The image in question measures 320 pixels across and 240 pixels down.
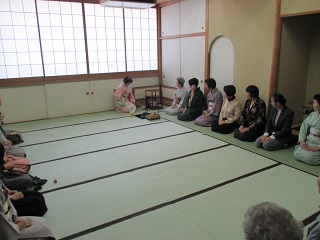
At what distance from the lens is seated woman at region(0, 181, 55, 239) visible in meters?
1.67

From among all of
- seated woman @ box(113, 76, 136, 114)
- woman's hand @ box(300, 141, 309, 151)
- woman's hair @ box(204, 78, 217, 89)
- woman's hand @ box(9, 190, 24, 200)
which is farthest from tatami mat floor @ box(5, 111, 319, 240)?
seated woman @ box(113, 76, 136, 114)

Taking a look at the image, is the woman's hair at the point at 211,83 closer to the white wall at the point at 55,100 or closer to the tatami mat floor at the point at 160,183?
the tatami mat floor at the point at 160,183

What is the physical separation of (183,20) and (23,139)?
4.33 metres

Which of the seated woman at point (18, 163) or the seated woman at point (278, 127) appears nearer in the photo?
the seated woman at point (18, 163)

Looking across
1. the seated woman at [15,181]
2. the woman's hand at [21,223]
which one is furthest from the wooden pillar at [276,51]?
the woman's hand at [21,223]

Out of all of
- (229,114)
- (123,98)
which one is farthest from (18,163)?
(123,98)

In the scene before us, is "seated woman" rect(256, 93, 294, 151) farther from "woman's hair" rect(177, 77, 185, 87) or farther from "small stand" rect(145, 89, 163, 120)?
"small stand" rect(145, 89, 163, 120)

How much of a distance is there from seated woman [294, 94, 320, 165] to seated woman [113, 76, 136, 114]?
13.1ft

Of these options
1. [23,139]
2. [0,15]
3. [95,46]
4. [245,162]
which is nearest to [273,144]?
[245,162]

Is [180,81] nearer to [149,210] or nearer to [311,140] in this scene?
[311,140]

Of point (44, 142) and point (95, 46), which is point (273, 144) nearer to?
point (44, 142)

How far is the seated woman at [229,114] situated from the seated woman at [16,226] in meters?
3.52

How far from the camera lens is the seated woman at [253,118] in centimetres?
445

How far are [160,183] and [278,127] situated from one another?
217cm
